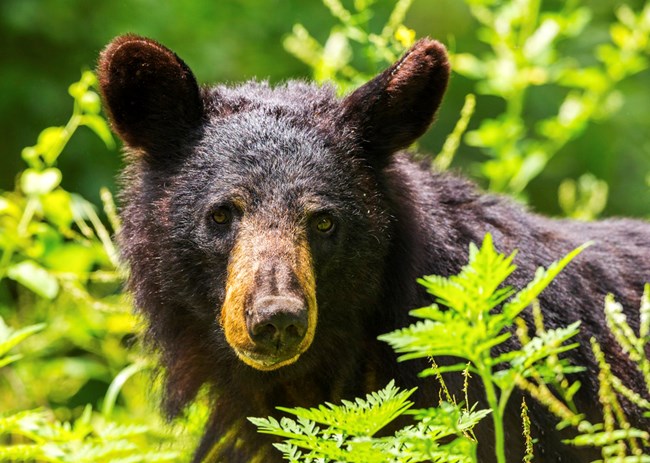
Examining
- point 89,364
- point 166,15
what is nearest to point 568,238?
point 89,364

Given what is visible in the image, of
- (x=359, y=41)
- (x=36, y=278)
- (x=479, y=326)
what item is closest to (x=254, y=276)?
(x=479, y=326)

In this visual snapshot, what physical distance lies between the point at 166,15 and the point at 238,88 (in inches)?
211

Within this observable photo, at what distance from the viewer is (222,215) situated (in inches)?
150

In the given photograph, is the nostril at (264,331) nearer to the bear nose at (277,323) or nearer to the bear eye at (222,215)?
the bear nose at (277,323)

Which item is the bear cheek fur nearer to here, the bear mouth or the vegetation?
the bear mouth

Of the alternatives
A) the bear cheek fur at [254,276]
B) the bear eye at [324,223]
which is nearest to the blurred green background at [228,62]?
the bear eye at [324,223]

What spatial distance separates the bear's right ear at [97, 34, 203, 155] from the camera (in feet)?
13.3

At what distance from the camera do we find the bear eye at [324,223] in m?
3.79

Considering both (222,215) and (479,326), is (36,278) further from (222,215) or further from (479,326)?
(479,326)

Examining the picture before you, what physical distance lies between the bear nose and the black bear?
0.25 m

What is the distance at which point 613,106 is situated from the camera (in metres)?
6.89

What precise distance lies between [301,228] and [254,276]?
33 centimetres

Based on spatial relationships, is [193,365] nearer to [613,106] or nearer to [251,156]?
[251,156]

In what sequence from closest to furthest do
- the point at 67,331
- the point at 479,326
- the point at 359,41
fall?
the point at 479,326 < the point at 359,41 < the point at 67,331
